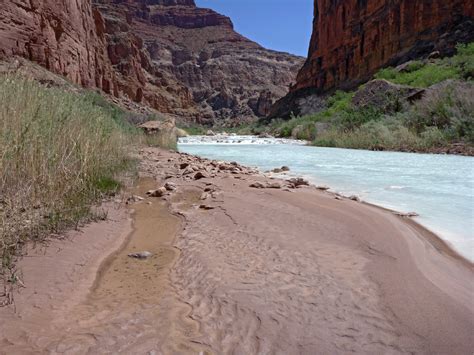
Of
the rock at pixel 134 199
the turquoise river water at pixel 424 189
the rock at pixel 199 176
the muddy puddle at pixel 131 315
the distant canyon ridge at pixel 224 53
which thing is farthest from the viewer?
the distant canyon ridge at pixel 224 53

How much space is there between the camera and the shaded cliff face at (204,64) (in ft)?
233

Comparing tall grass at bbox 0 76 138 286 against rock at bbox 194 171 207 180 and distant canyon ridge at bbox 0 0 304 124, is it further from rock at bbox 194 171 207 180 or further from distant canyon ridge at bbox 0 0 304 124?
distant canyon ridge at bbox 0 0 304 124

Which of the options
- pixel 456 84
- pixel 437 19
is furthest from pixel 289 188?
pixel 437 19

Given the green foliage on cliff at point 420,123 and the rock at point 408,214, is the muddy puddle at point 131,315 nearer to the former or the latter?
the rock at point 408,214

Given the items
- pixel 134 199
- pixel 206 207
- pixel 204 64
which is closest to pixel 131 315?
pixel 206 207

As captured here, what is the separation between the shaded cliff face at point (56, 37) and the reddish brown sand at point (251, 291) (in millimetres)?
22848

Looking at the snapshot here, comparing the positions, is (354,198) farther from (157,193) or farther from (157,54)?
(157,54)

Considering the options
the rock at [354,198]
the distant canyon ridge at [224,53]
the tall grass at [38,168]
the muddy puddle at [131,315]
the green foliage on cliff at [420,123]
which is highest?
the distant canyon ridge at [224,53]

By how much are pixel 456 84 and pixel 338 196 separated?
10.1m

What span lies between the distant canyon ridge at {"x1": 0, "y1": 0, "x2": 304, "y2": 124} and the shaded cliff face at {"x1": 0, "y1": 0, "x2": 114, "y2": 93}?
0.06m

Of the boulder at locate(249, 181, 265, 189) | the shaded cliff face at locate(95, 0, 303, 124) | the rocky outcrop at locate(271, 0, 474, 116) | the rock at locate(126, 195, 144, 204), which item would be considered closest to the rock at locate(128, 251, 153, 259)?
the rock at locate(126, 195, 144, 204)

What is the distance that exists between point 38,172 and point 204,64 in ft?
336

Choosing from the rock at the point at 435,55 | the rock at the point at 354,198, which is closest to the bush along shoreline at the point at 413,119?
the rock at the point at 354,198

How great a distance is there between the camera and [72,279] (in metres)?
1.96
